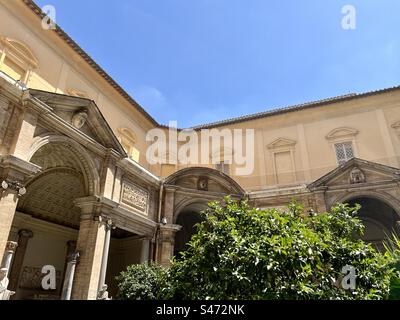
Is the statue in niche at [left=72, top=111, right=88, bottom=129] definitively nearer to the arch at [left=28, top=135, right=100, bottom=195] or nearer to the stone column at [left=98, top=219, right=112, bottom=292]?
the arch at [left=28, top=135, right=100, bottom=195]

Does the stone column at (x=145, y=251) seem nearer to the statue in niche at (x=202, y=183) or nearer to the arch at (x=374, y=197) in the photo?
the statue in niche at (x=202, y=183)

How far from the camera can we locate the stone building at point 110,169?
1196cm

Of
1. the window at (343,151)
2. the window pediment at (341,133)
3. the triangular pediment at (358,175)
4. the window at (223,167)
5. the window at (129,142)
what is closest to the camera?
the triangular pediment at (358,175)

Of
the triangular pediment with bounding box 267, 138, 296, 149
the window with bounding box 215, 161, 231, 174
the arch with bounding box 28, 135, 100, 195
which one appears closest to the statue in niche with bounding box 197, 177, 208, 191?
the window with bounding box 215, 161, 231, 174

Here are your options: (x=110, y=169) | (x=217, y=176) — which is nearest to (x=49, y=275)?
(x=110, y=169)

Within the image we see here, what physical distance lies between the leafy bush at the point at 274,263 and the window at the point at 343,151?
15384mm

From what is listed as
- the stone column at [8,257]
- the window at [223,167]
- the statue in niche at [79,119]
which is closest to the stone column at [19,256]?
the stone column at [8,257]

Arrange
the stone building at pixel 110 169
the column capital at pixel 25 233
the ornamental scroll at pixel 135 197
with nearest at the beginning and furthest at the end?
the stone building at pixel 110 169 → the ornamental scroll at pixel 135 197 → the column capital at pixel 25 233

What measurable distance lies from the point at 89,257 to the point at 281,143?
16252 mm

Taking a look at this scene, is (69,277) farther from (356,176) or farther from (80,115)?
(356,176)

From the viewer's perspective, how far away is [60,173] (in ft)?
49.4

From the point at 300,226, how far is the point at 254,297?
2.13 metres

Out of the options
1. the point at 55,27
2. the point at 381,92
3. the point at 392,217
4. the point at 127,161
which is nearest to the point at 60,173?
the point at 127,161
